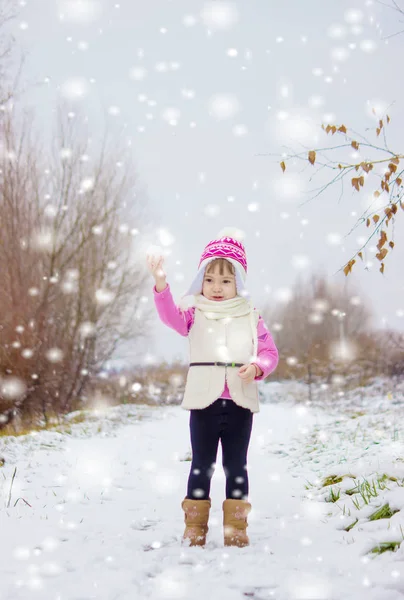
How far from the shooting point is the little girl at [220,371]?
10.7ft

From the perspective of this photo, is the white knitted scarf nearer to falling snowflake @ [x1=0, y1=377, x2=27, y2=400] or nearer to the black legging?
the black legging

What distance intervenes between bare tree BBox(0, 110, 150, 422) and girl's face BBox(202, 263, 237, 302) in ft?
21.4

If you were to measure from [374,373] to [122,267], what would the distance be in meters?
11.7

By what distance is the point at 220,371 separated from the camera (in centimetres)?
342

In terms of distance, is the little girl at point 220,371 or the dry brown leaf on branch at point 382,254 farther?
the dry brown leaf on branch at point 382,254

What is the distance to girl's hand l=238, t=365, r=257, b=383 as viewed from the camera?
3279 mm

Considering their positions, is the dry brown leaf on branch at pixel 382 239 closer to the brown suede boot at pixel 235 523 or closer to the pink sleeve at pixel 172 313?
the pink sleeve at pixel 172 313

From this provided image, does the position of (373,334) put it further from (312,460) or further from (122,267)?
(312,460)

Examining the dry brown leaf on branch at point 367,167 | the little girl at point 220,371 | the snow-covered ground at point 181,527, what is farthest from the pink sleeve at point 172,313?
the dry brown leaf on branch at point 367,167

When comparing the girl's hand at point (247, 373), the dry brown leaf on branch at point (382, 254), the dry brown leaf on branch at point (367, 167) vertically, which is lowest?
the girl's hand at point (247, 373)

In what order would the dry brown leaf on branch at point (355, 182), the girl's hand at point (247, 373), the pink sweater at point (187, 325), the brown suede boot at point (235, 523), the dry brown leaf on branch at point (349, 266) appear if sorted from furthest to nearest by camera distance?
the dry brown leaf on branch at point (349, 266) → the dry brown leaf on branch at point (355, 182) → the pink sweater at point (187, 325) → the girl's hand at point (247, 373) → the brown suede boot at point (235, 523)

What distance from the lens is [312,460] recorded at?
634 centimetres

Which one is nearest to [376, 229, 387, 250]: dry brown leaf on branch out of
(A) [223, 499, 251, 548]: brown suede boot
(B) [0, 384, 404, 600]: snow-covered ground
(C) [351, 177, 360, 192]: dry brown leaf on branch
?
(C) [351, 177, 360, 192]: dry brown leaf on branch

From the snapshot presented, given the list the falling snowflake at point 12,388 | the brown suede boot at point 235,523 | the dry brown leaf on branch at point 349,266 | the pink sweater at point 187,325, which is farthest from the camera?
the falling snowflake at point 12,388
